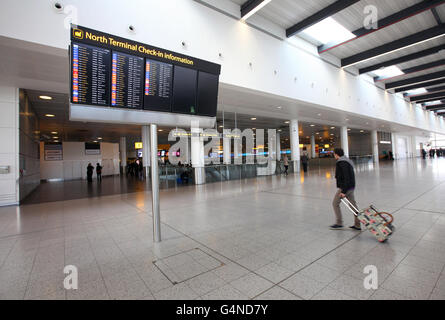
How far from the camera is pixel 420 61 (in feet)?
52.5

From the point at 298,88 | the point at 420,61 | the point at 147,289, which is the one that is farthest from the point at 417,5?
the point at 147,289

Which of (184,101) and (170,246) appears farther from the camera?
(184,101)

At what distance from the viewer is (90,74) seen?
3182mm

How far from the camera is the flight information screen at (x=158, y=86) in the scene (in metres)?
3.69

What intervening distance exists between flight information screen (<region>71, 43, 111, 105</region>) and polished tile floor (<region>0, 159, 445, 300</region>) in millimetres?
2503

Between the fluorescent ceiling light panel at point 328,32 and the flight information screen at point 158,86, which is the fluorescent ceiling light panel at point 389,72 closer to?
the fluorescent ceiling light panel at point 328,32

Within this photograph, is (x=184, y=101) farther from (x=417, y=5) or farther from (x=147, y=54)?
(x=417, y=5)

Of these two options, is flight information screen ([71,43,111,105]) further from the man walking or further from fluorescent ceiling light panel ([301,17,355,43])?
fluorescent ceiling light panel ([301,17,355,43])

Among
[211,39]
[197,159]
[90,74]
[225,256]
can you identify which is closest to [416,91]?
[197,159]

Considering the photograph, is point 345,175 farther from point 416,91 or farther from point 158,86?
point 416,91

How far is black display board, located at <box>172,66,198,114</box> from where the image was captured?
13.0ft

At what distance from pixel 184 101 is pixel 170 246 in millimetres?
2734

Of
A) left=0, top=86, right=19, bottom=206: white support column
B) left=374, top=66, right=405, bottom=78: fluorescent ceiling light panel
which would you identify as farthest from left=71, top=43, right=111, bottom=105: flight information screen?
left=374, top=66, right=405, bottom=78: fluorescent ceiling light panel
